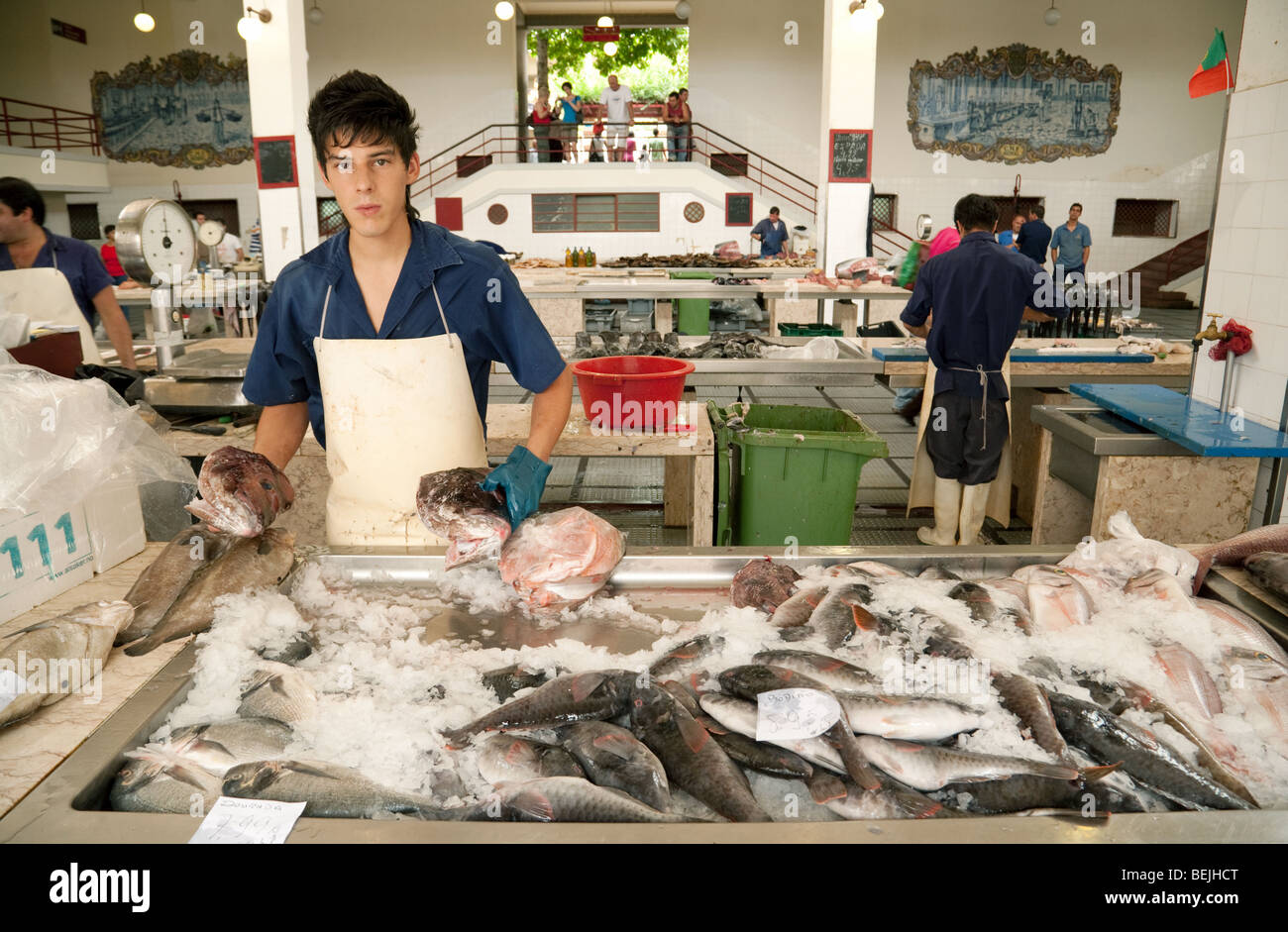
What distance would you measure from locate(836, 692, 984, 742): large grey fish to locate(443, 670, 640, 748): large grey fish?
0.41 m

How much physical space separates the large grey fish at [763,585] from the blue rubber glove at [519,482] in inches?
20.8

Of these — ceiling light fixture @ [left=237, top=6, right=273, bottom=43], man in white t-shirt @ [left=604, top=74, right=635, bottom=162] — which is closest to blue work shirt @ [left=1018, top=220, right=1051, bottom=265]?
man in white t-shirt @ [left=604, top=74, right=635, bottom=162]

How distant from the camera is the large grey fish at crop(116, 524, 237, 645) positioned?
195 cm

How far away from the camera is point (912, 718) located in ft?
5.08

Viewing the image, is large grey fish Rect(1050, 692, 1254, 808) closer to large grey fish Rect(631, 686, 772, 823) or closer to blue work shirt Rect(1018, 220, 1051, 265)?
large grey fish Rect(631, 686, 772, 823)

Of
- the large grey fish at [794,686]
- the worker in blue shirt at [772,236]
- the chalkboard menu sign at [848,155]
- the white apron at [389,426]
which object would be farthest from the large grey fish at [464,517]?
the worker in blue shirt at [772,236]

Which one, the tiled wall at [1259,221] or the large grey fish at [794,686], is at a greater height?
the tiled wall at [1259,221]

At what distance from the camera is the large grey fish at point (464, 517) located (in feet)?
6.77

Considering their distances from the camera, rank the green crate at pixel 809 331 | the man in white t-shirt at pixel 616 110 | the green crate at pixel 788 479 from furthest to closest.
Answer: the man in white t-shirt at pixel 616 110 → the green crate at pixel 809 331 → the green crate at pixel 788 479

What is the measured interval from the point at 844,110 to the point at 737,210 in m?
7.38

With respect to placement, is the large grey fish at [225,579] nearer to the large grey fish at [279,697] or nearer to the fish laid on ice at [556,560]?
the large grey fish at [279,697]

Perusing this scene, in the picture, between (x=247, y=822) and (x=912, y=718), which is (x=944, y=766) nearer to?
(x=912, y=718)
